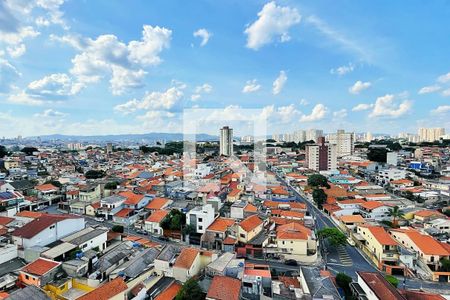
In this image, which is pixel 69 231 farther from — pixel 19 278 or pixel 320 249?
pixel 320 249

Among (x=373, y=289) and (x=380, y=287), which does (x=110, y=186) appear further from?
(x=380, y=287)

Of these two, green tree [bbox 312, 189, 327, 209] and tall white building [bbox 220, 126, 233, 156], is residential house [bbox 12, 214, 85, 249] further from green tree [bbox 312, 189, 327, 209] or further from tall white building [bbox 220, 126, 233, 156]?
tall white building [bbox 220, 126, 233, 156]

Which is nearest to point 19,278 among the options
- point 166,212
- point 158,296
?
point 158,296

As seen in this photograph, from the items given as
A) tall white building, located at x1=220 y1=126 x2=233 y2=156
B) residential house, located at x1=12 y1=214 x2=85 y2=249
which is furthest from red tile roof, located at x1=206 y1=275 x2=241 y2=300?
tall white building, located at x1=220 y1=126 x2=233 y2=156

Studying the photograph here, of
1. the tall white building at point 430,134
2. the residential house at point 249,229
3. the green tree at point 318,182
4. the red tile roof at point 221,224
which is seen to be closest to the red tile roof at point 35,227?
the red tile roof at point 221,224

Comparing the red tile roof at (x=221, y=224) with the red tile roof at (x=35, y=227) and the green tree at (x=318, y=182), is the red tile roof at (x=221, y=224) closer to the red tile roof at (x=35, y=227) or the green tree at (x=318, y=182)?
the red tile roof at (x=35, y=227)

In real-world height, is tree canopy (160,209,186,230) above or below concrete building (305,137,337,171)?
below
